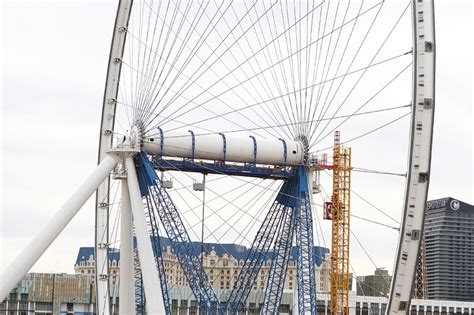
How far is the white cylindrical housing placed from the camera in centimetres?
6094

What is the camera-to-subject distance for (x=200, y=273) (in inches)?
2431

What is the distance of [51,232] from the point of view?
186 ft

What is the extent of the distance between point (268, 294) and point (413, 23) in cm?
2706

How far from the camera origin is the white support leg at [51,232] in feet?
178

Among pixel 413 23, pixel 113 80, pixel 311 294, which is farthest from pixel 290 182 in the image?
pixel 413 23

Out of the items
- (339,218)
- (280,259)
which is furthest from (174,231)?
(339,218)

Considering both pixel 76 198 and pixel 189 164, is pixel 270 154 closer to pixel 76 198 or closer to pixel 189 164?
pixel 189 164

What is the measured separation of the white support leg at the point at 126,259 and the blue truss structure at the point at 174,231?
1469 mm

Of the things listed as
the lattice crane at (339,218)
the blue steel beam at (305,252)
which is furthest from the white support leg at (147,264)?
the lattice crane at (339,218)

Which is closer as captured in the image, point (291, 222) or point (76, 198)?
point (76, 198)

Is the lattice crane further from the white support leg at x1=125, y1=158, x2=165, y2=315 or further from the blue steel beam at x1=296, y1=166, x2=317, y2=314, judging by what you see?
the white support leg at x1=125, y1=158, x2=165, y2=315

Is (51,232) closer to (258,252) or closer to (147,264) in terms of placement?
(147,264)

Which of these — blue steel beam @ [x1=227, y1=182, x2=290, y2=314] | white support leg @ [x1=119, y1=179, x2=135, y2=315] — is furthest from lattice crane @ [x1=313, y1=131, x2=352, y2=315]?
white support leg @ [x1=119, y1=179, x2=135, y2=315]

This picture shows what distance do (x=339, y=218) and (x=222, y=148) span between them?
1866cm
